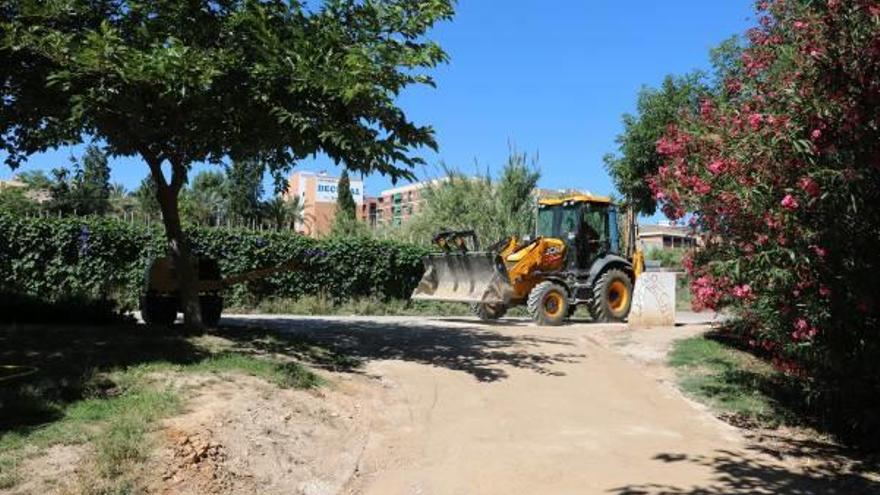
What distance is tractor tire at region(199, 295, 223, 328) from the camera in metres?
13.6

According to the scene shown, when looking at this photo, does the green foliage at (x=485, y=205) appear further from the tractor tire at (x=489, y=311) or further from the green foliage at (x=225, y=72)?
the green foliage at (x=225, y=72)

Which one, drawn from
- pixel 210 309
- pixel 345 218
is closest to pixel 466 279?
pixel 210 309

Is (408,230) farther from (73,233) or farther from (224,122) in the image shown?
(224,122)

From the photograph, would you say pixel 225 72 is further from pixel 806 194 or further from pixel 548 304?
pixel 548 304

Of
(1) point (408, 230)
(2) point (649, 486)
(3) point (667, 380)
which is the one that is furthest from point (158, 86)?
(1) point (408, 230)

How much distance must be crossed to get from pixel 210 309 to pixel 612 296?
9243mm

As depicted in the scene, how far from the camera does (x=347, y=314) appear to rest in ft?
68.2

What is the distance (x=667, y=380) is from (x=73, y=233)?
1344cm

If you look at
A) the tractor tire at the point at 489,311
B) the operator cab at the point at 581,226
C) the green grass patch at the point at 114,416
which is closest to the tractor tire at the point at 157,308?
the green grass patch at the point at 114,416

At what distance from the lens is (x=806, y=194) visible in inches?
275

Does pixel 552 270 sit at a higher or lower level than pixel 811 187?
lower

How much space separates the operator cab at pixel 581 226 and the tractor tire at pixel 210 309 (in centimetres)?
828

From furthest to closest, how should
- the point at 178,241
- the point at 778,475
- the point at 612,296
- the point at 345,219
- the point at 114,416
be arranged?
the point at 345,219 → the point at 612,296 → the point at 178,241 → the point at 778,475 → the point at 114,416

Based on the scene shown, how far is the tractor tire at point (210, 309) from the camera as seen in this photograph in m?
13.6
